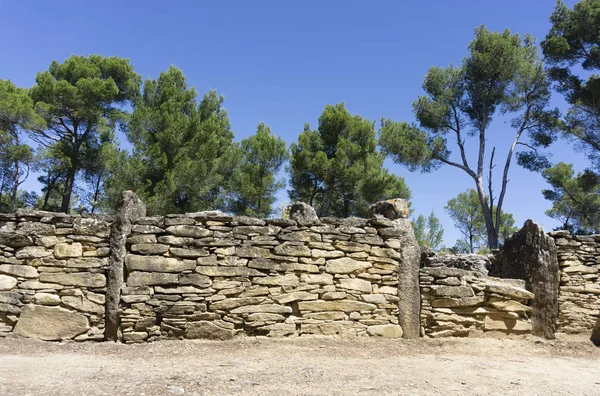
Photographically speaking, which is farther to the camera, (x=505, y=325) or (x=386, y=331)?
(x=505, y=325)

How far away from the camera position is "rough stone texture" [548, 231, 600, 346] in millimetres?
6219

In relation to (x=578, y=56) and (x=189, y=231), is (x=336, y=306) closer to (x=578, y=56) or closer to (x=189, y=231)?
(x=189, y=231)

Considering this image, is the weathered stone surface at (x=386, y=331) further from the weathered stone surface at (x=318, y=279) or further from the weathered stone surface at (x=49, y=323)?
the weathered stone surface at (x=49, y=323)

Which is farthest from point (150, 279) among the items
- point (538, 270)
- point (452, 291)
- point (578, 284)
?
point (578, 284)

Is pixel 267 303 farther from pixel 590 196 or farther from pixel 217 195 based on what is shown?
pixel 590 196

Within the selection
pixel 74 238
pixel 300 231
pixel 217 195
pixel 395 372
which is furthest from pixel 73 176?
pixel 395 372

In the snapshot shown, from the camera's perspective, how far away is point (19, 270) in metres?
5.00

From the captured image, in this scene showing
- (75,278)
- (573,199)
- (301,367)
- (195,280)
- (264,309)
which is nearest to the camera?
(301,367)

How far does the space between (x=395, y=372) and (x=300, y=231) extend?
7.18 feet

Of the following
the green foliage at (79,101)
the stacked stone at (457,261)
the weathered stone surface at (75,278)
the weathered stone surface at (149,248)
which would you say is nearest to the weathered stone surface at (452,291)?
the stacked stone at (457,261)

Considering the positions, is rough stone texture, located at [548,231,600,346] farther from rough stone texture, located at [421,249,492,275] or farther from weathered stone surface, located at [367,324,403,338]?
weathered stone surface, located at [367,324,403,338]

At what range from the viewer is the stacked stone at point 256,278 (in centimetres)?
509

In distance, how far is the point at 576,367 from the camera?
496 centimetres

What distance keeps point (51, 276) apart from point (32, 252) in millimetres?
402
